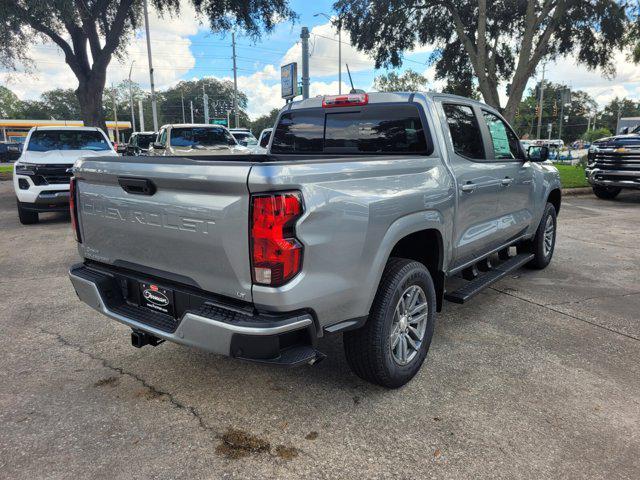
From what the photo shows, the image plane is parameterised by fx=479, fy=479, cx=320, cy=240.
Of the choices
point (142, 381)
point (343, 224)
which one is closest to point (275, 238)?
point (343, 224)

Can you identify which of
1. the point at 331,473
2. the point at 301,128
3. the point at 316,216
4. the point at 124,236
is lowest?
the point at 331,473

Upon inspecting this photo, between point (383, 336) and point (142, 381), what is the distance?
1.63 meters

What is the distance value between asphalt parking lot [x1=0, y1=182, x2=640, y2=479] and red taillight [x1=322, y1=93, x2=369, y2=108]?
1909mm

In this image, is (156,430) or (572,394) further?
Answer: (572,394)

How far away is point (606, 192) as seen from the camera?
13.3 metres

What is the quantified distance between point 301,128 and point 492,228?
6.35 ft

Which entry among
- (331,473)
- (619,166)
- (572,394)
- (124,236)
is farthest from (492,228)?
(619,166)

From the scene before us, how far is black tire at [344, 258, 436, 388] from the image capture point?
2.78m

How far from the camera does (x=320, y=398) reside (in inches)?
117

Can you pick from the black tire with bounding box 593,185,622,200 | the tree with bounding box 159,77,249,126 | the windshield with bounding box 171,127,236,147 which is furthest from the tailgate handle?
the tree with bounding box 159,77,249,126

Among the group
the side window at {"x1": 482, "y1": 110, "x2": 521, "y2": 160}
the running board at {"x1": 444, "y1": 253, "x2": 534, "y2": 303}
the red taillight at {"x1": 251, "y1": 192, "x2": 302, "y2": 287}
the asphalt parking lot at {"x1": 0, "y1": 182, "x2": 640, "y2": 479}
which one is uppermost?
the side window at {"x1": 482, "y1": 110, "x2": 521, "y2": 160}

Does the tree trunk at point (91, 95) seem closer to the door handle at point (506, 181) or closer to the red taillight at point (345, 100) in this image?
the red taillight at point (345, 100)

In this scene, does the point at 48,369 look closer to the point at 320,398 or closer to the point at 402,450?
the point at 320,398

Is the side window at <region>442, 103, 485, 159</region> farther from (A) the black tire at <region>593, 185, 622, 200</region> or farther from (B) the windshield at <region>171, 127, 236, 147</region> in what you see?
(A) the black tire at <region>593, 185, 622, 200</region>
